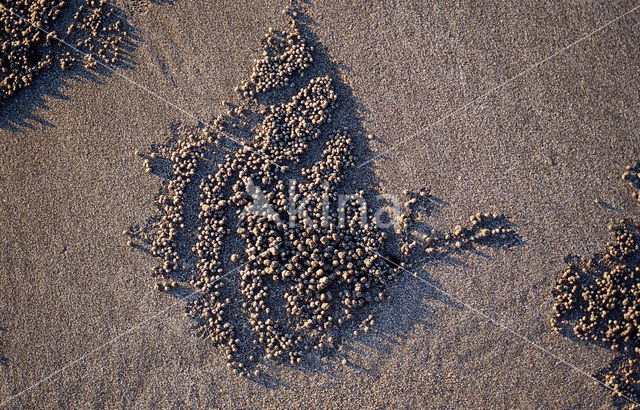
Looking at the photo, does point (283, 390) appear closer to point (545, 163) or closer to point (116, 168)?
point (116, 168)

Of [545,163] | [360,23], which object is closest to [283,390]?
[545,163]
